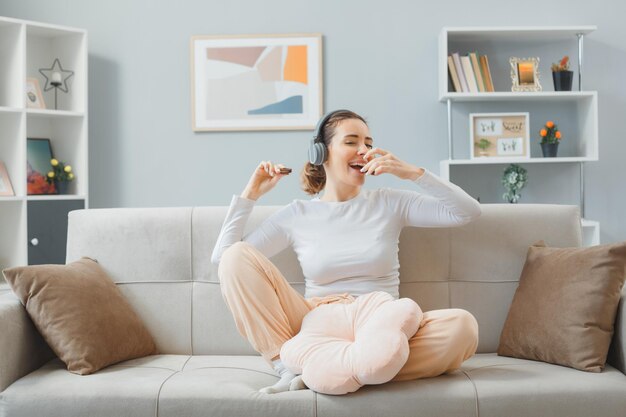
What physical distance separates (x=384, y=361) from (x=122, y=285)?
1.06 metres

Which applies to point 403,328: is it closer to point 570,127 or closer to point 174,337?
point 174,337

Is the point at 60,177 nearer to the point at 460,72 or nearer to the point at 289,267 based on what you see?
the point at 289,267

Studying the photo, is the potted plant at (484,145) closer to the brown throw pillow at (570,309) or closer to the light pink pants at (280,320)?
the brown throw pillow at (570,309)

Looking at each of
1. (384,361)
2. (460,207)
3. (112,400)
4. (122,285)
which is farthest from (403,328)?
(122,285)

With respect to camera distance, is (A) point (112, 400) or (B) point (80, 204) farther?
(B) point (80, 204)

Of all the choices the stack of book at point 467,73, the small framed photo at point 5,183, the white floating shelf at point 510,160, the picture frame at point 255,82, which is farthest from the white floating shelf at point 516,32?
the small framed photo at point 5,183

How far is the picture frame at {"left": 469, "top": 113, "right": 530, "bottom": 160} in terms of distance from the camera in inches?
154

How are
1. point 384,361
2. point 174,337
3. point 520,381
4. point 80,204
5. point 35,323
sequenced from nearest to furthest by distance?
point 384,361
point 520,381
point 35,323
point 174,337
point 80,204

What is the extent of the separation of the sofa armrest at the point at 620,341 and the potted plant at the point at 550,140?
6.14 ft

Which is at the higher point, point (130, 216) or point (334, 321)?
point (130, 216)

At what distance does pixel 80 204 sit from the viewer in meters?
3.88

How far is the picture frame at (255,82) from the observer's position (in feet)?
13.3

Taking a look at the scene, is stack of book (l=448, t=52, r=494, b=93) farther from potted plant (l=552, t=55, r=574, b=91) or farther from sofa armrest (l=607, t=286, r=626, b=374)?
sofa armrest (l=607, t=286, r=626, b=374)

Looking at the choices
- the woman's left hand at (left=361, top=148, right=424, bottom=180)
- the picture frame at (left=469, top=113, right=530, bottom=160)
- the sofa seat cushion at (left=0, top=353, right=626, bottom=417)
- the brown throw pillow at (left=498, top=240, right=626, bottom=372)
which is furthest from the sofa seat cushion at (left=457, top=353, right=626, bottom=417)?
the picture frame at (left=469, top=113, right=530, bottom=160)
